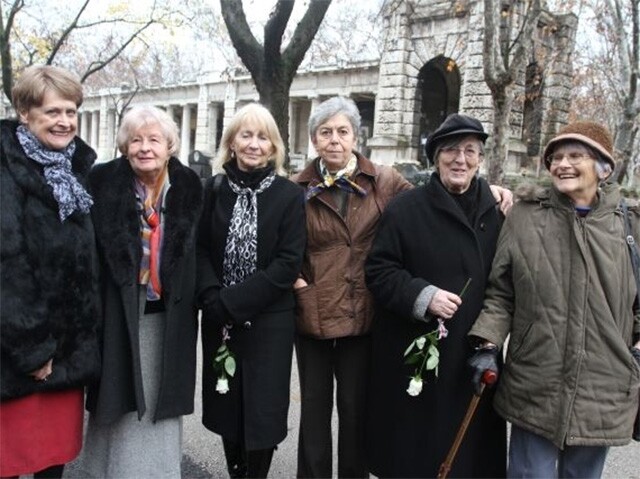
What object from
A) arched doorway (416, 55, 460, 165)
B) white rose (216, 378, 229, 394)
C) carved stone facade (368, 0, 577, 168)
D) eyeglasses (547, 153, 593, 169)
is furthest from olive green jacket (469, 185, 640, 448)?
arched doorway (416, 55, 460, 165)

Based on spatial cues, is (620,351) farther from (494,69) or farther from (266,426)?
(494,69)

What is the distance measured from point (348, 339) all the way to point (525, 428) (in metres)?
A: 1.04

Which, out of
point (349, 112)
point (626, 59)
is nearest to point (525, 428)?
point (349, 112)

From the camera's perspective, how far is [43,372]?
261 cm

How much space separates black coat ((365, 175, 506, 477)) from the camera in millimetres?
2936

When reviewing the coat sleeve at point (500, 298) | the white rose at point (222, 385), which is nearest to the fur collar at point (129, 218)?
the white rose at point (222, 385)

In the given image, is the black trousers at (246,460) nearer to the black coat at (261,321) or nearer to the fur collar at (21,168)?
the black coat at (261,321)

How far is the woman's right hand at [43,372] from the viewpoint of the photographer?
2.59 metres

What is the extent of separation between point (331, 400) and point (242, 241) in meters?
1.10

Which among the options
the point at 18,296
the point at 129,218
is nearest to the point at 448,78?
the point at 129,218

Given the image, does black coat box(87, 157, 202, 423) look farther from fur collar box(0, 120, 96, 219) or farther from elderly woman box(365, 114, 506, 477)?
elderly woman box(365, 114, 506, 477)

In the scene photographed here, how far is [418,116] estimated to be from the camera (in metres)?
19.4

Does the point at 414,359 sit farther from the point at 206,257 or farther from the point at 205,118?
the point at 205,118

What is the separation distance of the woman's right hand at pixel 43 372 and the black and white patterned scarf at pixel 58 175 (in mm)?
663
